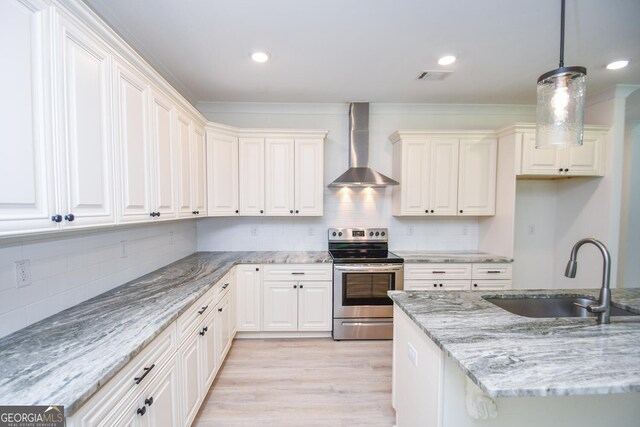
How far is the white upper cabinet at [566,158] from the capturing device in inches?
114

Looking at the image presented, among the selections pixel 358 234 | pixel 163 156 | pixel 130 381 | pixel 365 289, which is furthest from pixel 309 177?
pixel 130 381

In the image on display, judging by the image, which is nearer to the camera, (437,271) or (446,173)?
(437,271)

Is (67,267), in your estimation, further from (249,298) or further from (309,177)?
(309,177)

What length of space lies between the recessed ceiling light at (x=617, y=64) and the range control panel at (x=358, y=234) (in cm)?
265

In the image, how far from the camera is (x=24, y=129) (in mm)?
980

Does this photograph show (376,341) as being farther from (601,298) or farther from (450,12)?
(450,12)

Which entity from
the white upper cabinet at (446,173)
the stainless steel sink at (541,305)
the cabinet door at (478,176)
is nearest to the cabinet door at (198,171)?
the white upper cabinet at (446,173)

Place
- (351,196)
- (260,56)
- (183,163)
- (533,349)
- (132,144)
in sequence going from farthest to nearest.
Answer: (351,196) → (183,163) → (260,56) → (132,144) → (533,349)

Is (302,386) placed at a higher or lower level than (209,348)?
lower

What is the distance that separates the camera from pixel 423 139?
318cm

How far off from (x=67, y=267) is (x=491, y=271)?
3761 mm

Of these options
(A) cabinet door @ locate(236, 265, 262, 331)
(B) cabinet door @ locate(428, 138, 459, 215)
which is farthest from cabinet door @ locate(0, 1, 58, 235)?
(B) cabinet door @ locate(428, 138, 459, 215)

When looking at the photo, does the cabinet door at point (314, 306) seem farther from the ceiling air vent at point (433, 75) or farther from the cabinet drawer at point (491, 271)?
the ceiling air vent at point (433, 75)

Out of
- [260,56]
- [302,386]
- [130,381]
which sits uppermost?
[260,56]
